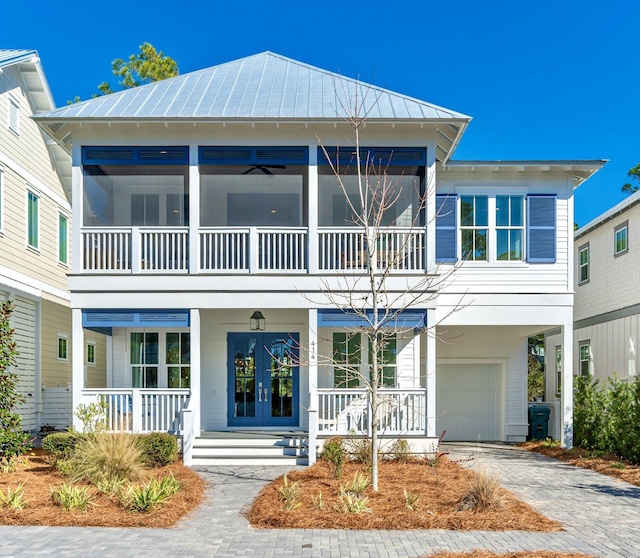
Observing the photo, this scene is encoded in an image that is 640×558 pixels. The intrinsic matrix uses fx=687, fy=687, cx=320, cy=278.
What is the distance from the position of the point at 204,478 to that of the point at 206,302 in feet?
11.6

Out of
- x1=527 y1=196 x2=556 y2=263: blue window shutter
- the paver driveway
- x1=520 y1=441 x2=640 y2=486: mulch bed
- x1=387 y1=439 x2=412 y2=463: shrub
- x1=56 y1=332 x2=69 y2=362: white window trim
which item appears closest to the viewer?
the paver driveway

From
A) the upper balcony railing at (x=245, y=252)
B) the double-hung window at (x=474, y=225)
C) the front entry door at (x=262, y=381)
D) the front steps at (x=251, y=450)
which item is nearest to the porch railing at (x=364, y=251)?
the upper balcony railing at (x=245, y=252)

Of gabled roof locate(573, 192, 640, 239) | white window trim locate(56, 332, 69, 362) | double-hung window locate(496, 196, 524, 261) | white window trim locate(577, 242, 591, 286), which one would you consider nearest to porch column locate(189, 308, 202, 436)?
double-hung window locate(496, 196, 524, 261)

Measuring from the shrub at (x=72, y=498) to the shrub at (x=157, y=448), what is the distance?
268 centimetres

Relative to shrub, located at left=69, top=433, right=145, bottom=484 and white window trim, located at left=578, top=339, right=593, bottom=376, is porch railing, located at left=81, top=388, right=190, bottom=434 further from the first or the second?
white window trim, located at left=578, top=339, right=593, bottom=376

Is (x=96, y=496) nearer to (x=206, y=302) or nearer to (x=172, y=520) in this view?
(x=172, y=520)

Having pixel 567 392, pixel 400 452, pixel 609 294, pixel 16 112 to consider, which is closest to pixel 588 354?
pixel 609 294

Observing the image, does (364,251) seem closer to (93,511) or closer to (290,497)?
(290,497)

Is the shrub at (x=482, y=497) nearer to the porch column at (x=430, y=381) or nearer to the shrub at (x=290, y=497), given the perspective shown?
the shrub at (x=290, y=497)

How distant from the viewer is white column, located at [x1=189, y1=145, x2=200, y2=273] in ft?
44.7

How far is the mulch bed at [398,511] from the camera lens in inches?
327

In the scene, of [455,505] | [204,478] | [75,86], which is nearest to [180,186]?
[204,478]

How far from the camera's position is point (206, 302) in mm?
13641

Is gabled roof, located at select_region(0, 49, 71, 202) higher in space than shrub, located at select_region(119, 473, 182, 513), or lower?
higher
